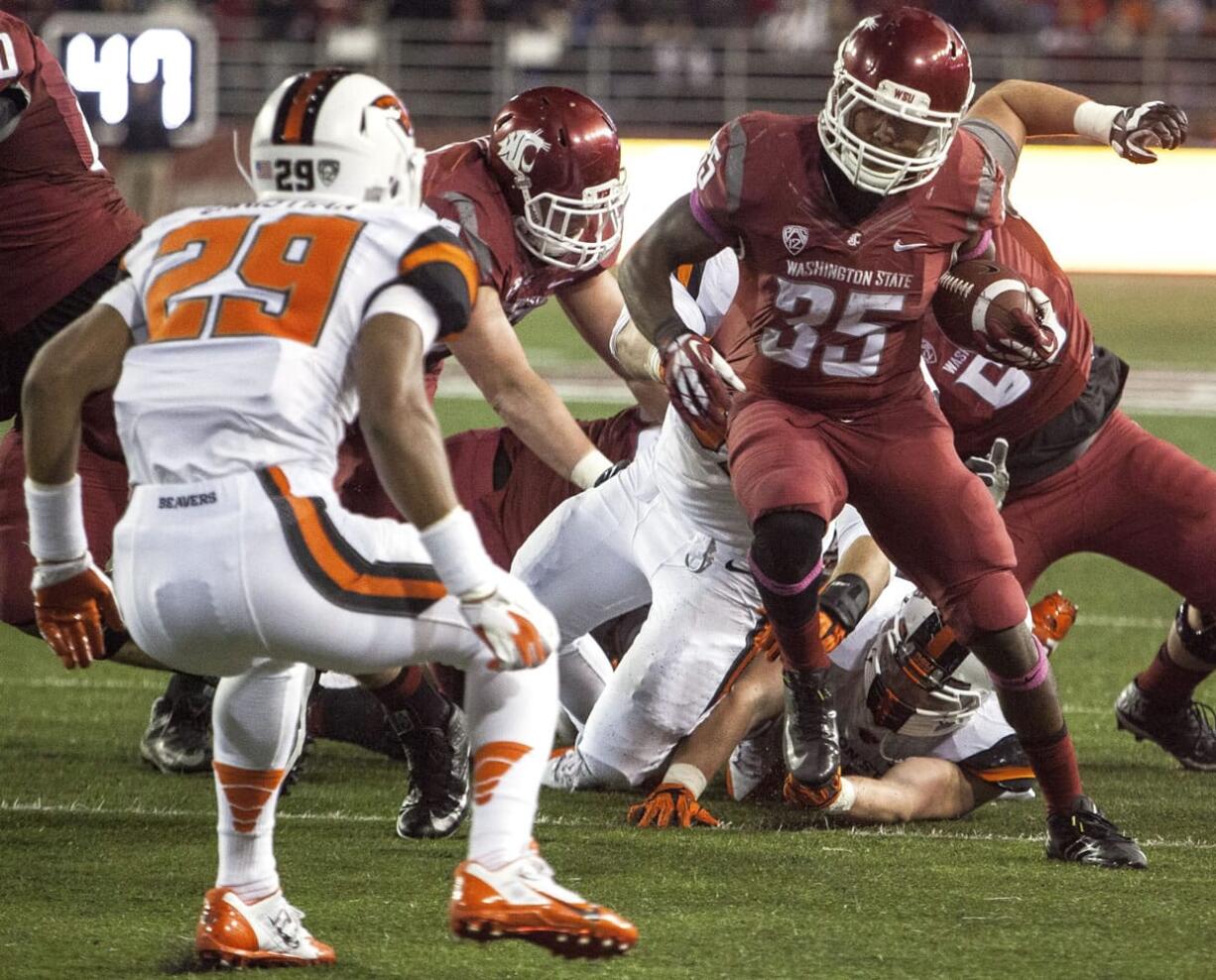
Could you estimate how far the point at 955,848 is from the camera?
397 centimetres

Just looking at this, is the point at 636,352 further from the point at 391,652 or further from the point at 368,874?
the point at 391,652

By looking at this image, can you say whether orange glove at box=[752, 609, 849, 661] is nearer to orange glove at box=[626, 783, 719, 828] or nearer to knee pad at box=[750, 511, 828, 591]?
knee pad at box=[750, 511, 828, 591]

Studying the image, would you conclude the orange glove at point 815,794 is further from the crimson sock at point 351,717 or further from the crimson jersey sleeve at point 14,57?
the crimson jersey sleeve at point 14,57

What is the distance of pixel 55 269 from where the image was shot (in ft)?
15.3

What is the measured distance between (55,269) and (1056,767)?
250 centimetres

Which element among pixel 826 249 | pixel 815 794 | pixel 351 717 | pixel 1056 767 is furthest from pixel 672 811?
pixel 826 249

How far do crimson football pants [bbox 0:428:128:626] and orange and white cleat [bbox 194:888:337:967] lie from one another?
1.47m

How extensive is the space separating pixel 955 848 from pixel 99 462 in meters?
2.17

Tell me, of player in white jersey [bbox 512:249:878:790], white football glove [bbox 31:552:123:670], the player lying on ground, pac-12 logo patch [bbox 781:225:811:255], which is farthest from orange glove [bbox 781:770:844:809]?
white football glove [bbox 31:552:123:670]

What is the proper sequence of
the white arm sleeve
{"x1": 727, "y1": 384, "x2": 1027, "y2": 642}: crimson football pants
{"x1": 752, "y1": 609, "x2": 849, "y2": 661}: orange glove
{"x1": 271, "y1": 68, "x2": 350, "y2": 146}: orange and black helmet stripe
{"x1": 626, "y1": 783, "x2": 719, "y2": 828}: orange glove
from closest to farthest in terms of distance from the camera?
the white arm sleeve < {"x1": 271, "y1": 68, "x2": 350, "y2": 146}: orange and black helmet stripe < {"x1": 727, "y1": 384, "x2": 1027, "y2": 642}: crimson football pants < {"x1": 752, "y1": 609, "x2": 849, "y2": 661}: orange glove < {"x1": 626, "y1": 783, "x2": 719, "y2": 828}: orange glove

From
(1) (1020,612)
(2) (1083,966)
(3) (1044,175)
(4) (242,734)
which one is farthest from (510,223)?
(3) (1044,175)

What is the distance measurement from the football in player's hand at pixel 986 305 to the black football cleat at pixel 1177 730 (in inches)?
49.4

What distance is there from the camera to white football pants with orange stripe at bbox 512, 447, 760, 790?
4.38 meters

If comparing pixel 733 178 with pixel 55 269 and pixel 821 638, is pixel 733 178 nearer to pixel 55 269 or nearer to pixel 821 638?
pixel 821 638
